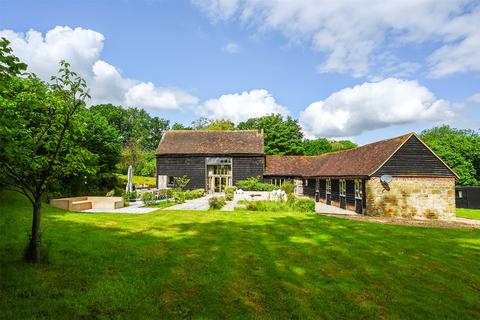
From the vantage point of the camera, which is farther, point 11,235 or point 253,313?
point 11,235

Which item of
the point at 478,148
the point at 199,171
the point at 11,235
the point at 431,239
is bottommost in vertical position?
the point at 431,239

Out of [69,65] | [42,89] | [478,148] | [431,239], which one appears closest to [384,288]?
[431,239]

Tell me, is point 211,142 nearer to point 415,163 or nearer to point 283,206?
point 283,206

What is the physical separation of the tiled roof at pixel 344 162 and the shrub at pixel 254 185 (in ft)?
6.65

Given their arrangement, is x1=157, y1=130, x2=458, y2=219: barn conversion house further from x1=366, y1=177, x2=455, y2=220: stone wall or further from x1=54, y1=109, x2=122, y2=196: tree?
x1=54, y1=109, x2=122, y2=196: tree

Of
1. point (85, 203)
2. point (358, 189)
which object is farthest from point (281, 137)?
point (85, 203)

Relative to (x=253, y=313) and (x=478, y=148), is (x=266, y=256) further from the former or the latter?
(x=478, y=148)

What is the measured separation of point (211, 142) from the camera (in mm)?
38000

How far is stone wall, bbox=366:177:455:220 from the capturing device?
66.7ft

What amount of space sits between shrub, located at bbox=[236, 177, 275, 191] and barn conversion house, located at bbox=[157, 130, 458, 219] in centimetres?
107

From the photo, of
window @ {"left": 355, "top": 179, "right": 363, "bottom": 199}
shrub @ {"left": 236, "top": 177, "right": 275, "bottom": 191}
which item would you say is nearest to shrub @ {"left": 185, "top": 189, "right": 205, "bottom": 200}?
shrub @ {"left": 236, "top": 177, "right": 275, "bottom": 191}

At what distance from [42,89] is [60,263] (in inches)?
155

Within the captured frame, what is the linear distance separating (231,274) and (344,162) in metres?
22.8

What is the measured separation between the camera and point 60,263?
6.57m
